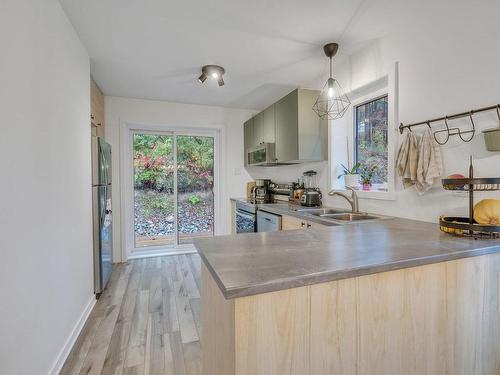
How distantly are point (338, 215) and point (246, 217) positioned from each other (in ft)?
4.56

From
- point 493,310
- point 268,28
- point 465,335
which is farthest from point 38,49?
point 493,310

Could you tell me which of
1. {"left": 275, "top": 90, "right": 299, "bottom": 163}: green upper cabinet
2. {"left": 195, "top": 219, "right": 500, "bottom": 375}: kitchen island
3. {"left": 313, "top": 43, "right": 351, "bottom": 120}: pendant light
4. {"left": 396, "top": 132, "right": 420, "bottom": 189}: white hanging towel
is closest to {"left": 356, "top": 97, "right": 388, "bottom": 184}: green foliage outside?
{"left": 313, "top": 43, "right": 351, "bottom": 120}: pendant light

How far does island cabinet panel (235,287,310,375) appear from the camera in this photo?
2.51 ft

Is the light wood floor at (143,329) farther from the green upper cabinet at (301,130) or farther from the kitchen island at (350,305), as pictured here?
the green upper cabinet at (301,130)

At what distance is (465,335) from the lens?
1121mm

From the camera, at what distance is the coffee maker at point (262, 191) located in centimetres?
386

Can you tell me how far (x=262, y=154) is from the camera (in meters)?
3.54

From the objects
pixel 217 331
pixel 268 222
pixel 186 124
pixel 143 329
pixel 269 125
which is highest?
pixel 186 124

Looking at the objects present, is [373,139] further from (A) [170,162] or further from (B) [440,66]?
(A) [170,162]

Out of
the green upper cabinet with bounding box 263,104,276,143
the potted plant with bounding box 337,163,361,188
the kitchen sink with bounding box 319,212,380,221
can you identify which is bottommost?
the kitchen sink with bounding box 319,212,380,221

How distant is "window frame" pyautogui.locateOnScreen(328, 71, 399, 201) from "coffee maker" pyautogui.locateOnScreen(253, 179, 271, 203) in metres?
1.25

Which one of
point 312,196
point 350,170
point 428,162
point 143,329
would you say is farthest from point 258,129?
point 143,329

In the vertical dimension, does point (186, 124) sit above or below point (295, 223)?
above

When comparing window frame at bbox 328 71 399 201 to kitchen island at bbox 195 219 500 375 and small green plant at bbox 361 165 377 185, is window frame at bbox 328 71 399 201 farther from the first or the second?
kitchen island at bbox 195 219 500 375
